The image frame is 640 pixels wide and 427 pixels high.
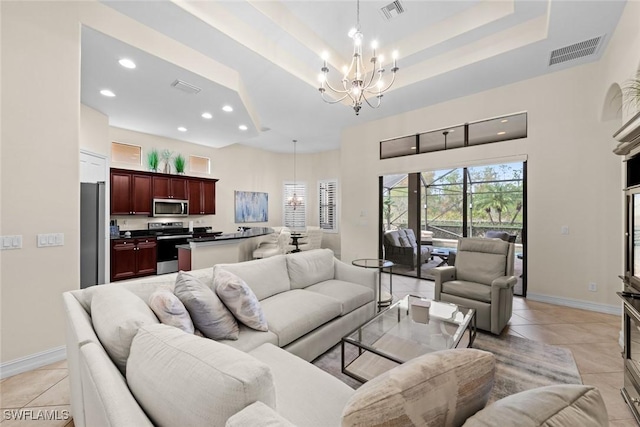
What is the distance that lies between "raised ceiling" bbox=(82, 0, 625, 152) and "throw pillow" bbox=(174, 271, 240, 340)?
274cm

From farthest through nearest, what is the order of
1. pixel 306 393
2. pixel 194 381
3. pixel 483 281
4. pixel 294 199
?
pixel 294 199 < pixel 483 281 < pixel 306 393 < pixel 194 381

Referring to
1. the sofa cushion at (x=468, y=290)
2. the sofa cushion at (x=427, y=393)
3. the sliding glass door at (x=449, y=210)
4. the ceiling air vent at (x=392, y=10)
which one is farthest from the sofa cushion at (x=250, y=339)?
the ceiling air vent at (x=392, y=10)

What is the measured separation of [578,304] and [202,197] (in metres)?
7.38

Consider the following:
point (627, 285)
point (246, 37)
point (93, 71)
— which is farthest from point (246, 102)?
point (627, 285)

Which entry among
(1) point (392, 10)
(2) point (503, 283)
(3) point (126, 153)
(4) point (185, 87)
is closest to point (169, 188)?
(3) point (126, 153)

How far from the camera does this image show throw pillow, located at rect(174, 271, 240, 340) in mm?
1719

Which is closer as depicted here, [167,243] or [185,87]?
[185,87]

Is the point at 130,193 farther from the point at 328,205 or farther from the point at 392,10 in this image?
the point at 392,10

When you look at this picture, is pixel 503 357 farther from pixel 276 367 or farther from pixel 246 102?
pixel 246 102

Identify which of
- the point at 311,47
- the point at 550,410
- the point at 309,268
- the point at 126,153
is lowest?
the point at 309,268

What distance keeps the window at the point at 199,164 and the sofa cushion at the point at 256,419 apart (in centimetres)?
693

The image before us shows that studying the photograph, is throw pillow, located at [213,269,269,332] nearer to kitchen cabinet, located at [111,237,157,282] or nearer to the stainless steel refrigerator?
the stainless steel refrigerator

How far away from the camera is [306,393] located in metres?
1.27

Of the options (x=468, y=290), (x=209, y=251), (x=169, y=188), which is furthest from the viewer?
(x=169, y=188)
